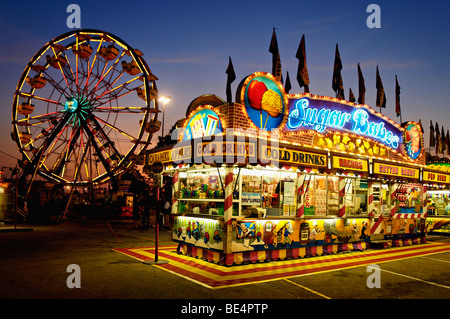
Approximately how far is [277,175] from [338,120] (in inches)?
140

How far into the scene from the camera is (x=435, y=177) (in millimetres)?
17797

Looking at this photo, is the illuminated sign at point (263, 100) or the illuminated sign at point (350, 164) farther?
the illuminated sign at point (350, 164)

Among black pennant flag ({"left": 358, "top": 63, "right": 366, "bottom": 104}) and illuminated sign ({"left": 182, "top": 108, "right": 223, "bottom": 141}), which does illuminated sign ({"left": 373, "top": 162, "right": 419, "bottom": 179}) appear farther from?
illuminated sign ({"left": 182, "top": 108, "right": 223, "bottom": 141})

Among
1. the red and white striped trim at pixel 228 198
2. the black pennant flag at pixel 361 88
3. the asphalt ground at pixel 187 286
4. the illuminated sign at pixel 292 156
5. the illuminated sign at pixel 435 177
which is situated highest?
the black pennant flag at pixel 361 88

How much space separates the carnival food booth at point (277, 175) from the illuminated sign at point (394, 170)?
45 mm

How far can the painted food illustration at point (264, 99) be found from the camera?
10633 mm

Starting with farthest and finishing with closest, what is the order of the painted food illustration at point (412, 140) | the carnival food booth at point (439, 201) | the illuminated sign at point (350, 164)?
1. the carnival food booth at point (439, 201)
2. the painted food illustration at point (412, 140)
3. the illuminated sign at point (350, 164)

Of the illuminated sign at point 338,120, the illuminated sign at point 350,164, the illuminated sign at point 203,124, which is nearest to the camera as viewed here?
the illuminated sign at point 203,124

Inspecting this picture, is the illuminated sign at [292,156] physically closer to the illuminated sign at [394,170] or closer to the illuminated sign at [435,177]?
the illuminated sign at [394,170]

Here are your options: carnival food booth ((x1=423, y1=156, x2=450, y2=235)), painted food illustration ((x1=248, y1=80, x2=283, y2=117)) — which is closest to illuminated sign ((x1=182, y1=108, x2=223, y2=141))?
painted food illustration ((x1=248, y1=80, x2=283, y2=117))

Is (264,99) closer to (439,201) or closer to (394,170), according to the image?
(394,170)

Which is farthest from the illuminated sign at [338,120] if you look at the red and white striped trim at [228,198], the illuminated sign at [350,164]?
the red and white striped trim at [228,198]

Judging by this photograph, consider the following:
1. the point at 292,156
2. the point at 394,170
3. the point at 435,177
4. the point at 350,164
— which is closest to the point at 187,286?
the point at 292,156
